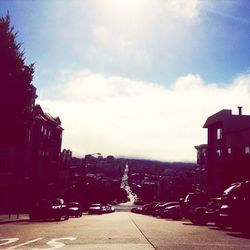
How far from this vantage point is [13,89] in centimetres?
2019

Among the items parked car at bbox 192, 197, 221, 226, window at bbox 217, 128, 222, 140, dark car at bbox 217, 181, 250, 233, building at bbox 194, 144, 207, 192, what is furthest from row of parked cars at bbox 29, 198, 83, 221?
building at bbox 194, 144, 207, 192

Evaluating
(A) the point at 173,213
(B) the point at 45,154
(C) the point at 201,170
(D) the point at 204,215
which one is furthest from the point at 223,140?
(D) the point at 204,215

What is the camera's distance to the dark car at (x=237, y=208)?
1698 centimetres

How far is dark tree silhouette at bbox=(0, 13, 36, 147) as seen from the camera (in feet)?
65.8

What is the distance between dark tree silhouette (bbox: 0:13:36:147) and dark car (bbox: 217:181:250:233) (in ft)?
35.3

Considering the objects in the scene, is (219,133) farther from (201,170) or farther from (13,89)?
(13,89)

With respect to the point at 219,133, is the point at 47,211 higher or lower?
lower

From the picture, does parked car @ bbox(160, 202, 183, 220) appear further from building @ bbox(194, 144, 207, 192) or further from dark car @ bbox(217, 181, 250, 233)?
building @ bbox(194, 144, 207, 192)

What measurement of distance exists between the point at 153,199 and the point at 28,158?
111165mm

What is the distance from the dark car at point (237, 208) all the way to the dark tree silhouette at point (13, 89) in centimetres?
1077

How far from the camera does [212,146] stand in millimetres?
69688

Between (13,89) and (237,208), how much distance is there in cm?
1173

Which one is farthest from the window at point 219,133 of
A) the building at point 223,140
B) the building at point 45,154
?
the building at point 45,154

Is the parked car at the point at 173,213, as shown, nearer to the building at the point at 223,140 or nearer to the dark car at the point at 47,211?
the dark car at the point at 47,211
